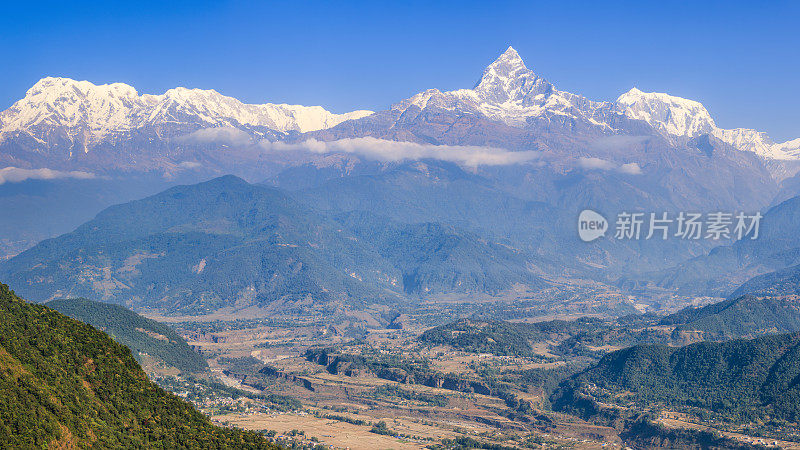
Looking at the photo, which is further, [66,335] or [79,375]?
[66,335]

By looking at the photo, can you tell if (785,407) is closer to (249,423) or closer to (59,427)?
(249,423)

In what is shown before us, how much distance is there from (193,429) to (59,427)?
1013 inches

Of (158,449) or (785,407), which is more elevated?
(785,407)

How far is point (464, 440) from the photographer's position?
184 meters

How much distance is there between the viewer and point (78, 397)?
102 metres

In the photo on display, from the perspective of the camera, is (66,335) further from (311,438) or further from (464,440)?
(464,440)

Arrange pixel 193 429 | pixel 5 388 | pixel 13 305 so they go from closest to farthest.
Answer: pixel 5 388
pixel 193 429
pixel 13 305

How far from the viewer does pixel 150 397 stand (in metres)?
116

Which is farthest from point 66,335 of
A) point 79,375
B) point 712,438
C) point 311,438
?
point 712,438

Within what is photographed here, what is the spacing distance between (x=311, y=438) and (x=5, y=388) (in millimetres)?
96400

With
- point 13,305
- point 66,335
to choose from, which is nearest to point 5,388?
point 66,335

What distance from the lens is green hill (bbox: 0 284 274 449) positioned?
88500 mm

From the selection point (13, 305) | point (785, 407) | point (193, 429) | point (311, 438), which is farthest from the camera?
point (785, 407)

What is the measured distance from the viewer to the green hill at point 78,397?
88.5 m
